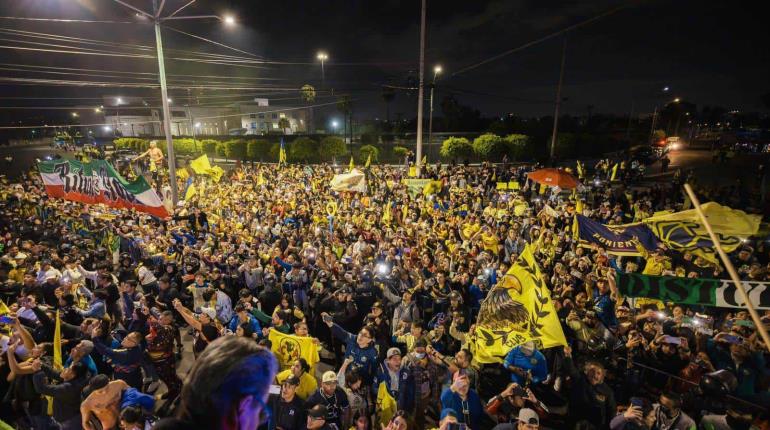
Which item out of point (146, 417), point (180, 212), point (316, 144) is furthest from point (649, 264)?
point (316, 144)

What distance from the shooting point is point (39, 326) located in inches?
229

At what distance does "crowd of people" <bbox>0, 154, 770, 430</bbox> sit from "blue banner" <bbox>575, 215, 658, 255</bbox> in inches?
11.7

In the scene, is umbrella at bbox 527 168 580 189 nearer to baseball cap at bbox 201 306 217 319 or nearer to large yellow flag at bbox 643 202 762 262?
large yellow flag at bbox 643 202 762 262

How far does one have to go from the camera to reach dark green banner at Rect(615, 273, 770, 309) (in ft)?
16.5

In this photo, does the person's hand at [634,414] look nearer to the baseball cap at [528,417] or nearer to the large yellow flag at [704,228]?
the baseball cap at [528,417]

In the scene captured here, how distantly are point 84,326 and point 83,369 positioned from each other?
171cm

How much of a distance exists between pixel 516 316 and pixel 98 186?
1065 centimetres

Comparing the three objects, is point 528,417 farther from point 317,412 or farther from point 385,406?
point 317,412

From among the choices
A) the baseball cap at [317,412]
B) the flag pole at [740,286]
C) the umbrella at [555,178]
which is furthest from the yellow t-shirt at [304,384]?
the umbrella at [555,178]

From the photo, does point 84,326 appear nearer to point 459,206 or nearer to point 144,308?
point 144,308

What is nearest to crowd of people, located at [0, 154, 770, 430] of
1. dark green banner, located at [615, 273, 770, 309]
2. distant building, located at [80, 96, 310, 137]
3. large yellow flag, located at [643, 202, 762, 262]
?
large yellow flag, located at [643, 202, 762, 262]

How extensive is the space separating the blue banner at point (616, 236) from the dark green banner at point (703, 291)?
2547mm

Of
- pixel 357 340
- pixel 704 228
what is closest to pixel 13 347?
pixel 357 340

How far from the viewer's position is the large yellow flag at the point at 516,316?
4844mm
